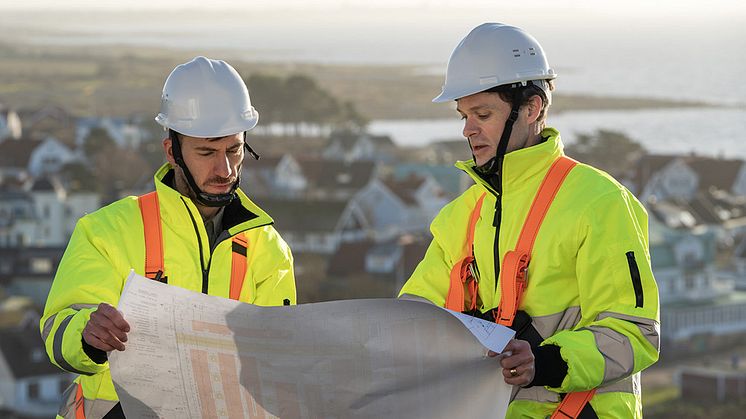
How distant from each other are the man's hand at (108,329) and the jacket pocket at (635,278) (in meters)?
1.29

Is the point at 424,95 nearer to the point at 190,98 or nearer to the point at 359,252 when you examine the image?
the point at 359,252

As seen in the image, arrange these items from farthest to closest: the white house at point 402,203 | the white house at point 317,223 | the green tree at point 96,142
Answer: the green tree at point 96,142 < the white house at point 402,203 < the white house at point 317,223

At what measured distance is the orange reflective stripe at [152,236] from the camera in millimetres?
4008

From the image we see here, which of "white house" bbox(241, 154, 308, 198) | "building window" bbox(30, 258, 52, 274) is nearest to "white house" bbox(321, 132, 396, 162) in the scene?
"white house" bbox(241, 154, 308, 198)

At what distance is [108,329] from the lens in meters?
3.51

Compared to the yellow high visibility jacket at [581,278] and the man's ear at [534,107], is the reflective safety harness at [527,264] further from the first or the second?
the man's ear at [534,107]

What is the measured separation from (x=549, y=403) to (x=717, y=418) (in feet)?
169

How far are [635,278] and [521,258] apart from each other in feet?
1.08

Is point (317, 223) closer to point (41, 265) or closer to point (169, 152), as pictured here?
point (41, 265)

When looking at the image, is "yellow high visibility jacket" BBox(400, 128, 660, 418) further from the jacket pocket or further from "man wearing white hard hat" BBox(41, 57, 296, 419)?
"man wearing white hard hat" BBox(41, 57, 296, 419)

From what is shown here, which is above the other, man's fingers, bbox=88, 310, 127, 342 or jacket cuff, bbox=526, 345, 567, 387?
man's fingers, bbox=88, 310, 127, 342

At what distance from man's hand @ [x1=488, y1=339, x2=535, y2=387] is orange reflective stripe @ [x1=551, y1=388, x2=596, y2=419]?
0.26 meters

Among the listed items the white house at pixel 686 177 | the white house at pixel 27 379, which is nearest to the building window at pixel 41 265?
the white house at pixel 27 379

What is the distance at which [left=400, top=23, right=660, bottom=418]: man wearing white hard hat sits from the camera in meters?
3.53
